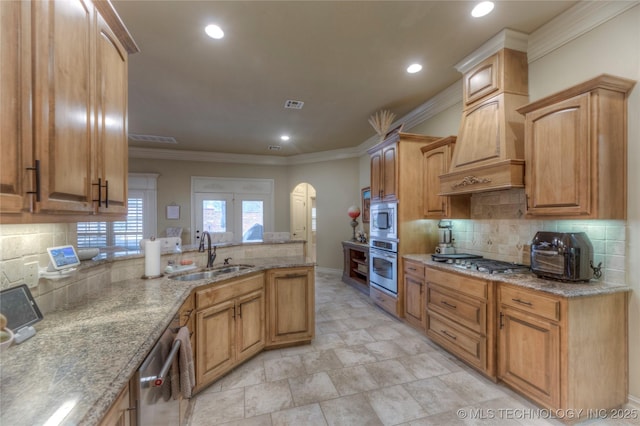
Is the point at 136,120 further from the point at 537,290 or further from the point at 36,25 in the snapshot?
the point at 537,290

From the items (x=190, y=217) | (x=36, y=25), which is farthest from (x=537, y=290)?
(x=190, y=217)

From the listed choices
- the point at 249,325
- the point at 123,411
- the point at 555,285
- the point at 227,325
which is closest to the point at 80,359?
the point at 123,411

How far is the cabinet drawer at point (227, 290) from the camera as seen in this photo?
2.07 meters

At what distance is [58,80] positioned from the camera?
1017mm

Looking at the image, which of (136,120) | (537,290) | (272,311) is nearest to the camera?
(537,290)

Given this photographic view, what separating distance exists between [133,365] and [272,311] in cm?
191

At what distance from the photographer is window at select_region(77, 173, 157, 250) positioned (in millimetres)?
5719

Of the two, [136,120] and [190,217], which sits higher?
[136,120]

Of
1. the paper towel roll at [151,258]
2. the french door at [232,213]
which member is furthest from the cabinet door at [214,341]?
the french door at [232,213]

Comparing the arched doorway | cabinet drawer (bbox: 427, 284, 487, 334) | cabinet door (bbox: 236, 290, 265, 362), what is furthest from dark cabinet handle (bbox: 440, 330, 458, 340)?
the arched doorway

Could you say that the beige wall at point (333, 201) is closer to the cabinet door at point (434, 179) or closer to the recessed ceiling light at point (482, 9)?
the cabinet door at point (434, 179)

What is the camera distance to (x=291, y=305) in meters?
2.86

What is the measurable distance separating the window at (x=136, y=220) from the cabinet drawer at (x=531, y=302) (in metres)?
6.55

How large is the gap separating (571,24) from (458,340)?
2.86 meters
